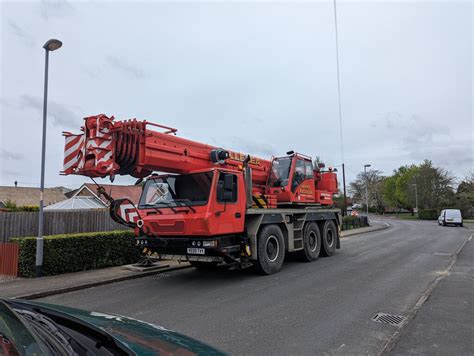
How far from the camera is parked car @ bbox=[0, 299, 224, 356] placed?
167 cm

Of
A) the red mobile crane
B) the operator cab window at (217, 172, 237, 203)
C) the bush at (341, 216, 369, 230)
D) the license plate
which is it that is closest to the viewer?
the red mobile crane

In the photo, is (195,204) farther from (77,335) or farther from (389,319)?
(77,335)

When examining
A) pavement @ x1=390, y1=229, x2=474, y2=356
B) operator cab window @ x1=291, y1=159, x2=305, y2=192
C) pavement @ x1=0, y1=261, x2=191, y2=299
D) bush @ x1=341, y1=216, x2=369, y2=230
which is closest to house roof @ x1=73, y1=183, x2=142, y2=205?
bush @ x1=341, y1=216, x2=369, y2=230

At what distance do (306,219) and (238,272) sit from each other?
3.11 metres

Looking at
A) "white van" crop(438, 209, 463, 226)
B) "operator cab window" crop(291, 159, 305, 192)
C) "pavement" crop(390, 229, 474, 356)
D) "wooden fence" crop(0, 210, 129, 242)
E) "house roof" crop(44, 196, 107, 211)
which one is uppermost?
"operator cab window" crop(291, 159, 305, 192)

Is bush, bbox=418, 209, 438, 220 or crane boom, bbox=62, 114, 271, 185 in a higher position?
crane boom, bbox=62, 114, 271, 185

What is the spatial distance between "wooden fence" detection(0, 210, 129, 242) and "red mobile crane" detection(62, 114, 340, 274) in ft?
12.5

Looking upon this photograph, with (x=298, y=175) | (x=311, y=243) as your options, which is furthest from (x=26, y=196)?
(x=311, y=243)

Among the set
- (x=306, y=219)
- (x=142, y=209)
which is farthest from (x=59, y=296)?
(x=306, y=219)

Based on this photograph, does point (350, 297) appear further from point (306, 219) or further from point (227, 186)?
point (306, 219)

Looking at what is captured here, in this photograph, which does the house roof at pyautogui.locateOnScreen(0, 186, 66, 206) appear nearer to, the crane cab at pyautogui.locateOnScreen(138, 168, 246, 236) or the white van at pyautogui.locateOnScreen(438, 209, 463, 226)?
the crane cab at pyautogui.locateOnScreen(138, 168, 246, 236)

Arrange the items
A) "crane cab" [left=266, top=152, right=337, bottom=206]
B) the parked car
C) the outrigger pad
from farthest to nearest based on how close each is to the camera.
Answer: "crane cab" [left=266, top=152, right=337, bottom=206], the outrigger pad, the parked car

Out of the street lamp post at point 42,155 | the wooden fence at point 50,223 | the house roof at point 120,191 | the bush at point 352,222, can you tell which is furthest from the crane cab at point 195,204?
the house roof at point 120,191

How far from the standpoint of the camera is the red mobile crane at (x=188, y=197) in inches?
267
